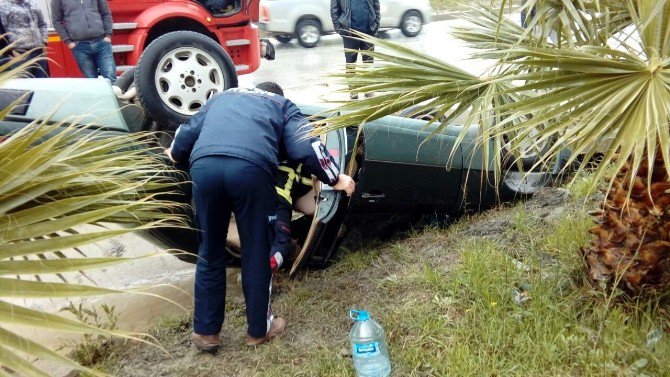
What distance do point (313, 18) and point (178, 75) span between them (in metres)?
11.1

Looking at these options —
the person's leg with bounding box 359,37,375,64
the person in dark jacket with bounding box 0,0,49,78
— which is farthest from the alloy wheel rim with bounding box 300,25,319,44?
the person in dark jacket with bounding box 0,0,49,78

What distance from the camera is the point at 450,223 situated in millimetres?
4922

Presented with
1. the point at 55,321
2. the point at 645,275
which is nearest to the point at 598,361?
the point at 645,275

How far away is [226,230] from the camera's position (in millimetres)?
3645

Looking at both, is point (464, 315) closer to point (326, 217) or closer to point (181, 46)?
point (326, 217)

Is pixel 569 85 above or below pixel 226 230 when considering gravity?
above

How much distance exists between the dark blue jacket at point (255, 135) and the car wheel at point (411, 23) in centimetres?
1304

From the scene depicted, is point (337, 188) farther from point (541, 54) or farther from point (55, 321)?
point (55, 321)

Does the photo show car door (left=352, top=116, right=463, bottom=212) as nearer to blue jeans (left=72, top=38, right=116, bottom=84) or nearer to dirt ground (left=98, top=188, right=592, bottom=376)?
dirt ground (left=98, top=188, right=592, bottom=376)

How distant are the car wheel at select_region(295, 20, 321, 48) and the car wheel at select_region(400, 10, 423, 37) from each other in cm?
207

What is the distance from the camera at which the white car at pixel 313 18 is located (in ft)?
51.0

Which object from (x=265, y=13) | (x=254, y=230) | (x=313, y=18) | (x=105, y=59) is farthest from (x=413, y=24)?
(x=254, y=230)

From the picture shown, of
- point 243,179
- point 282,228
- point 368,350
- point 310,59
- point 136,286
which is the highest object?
point 243,179

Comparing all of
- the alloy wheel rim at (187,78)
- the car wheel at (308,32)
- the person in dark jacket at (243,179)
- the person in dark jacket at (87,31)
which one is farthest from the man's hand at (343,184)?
the car wheel at (308,32)
